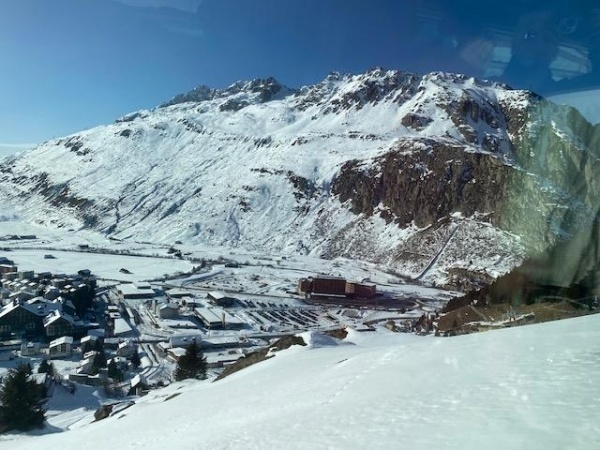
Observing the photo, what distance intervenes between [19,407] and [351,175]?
63.3 m

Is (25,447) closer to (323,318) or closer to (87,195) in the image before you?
(323,318)

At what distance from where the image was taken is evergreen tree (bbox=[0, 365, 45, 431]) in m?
13.0

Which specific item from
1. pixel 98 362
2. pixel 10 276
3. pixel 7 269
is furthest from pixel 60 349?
pixel 7 269

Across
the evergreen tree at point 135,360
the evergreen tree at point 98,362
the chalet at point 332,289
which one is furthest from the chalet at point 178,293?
the evergreen tree at point 98,362

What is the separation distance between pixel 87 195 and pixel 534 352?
90614 mm

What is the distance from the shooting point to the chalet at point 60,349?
2489 centimetres

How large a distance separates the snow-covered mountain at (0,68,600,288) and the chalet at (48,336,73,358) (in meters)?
36.4

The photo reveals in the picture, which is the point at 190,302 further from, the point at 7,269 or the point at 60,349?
the point at 7,269

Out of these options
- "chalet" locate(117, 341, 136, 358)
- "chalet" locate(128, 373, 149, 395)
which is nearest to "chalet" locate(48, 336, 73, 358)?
"chalet" locate(117, 341, 136, 358)

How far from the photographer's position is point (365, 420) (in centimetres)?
525

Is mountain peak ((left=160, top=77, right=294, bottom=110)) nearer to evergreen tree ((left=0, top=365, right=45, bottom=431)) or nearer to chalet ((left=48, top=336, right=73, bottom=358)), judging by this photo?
chalet ((left=48, top=336, right=73, bottom=358))

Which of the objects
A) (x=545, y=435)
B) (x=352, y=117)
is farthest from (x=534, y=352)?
(x=352, y=117)

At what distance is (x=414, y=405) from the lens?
5398 millimetres

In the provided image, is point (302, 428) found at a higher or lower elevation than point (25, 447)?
A: higher
